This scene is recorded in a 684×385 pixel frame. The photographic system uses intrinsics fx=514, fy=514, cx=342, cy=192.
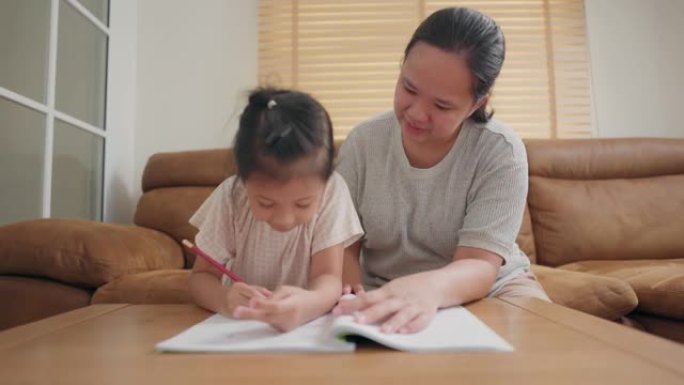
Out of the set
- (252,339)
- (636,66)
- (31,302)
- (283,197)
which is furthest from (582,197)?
(31,302)

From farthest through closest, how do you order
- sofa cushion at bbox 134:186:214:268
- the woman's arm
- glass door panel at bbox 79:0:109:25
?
glass door panel at bbox 79:0:109:25 → sofa cushion at bbox 134:186:214:268 → the woman's arm

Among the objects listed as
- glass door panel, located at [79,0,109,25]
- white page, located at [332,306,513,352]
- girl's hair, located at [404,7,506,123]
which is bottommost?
white page, located at [332,306,513,352]

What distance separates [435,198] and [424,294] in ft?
1.14

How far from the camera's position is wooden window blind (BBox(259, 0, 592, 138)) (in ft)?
7.89

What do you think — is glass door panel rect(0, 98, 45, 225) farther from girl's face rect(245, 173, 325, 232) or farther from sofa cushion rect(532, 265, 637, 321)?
sofa cushion rect(532, 265, 637, 321)

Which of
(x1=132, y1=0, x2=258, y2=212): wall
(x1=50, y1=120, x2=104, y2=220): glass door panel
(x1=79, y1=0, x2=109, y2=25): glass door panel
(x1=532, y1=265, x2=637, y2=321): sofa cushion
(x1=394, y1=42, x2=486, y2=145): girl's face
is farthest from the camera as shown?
(x1=132, y1=0, x2=258, y2=212): wall

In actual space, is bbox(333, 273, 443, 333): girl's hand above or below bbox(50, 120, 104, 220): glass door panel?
below

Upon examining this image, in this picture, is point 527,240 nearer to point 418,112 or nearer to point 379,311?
point 418,112

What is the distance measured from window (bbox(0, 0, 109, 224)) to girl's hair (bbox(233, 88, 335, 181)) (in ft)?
3.65

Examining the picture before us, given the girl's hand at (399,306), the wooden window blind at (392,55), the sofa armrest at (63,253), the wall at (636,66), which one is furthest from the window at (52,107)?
the wall at (636,66)

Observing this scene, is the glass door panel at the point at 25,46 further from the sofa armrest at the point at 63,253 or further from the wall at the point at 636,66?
the wall at the point at 636,66

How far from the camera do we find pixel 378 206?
3.44 ft

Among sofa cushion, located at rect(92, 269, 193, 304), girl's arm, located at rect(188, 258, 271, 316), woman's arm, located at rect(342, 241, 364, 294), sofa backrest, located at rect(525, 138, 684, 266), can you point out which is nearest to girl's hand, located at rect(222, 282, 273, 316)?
girl's arm, located at rect(188, 258, 271, 316)

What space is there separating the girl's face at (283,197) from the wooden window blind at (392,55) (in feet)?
5.52
